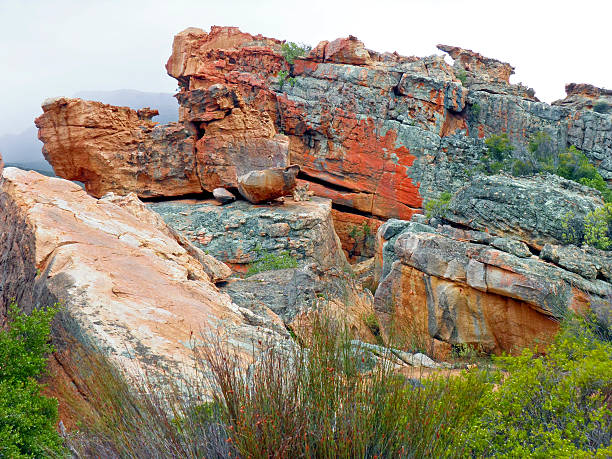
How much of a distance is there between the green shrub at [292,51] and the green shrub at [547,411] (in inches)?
962

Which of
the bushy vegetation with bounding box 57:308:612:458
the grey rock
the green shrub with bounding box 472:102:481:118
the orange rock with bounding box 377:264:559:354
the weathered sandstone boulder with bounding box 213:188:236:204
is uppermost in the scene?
the green shrub with bounding box 472:102:481:118

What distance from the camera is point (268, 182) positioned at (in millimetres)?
18000

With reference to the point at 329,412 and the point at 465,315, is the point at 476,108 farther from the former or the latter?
the point at 329,412

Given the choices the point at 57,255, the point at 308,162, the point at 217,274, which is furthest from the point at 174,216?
the point at 57,255

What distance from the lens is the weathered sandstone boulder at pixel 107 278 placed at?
4.22 m

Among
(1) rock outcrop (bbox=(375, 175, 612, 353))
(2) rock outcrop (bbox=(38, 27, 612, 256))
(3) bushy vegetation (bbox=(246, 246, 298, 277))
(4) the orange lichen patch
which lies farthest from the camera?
(4) the orange lichen patch

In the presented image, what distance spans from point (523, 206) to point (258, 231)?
33.0ft

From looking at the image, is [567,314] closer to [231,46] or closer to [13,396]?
[13,396]

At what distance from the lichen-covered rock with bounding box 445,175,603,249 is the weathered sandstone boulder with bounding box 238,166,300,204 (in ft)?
26.8

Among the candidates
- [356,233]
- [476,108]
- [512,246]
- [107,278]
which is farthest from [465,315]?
[476,108]

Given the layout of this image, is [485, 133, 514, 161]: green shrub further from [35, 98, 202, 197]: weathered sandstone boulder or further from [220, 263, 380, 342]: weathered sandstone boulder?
[220, 263, 380, 342]: weathered sandstone boulder

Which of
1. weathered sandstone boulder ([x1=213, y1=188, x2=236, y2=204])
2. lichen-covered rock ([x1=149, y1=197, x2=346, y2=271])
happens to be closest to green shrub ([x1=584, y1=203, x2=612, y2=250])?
lichen-covered rock ([x1=149, y1=197, x2=346, y2=271])

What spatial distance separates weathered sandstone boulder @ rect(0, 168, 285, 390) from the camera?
166 inches

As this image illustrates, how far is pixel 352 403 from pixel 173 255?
17.1 ft
